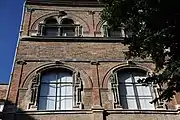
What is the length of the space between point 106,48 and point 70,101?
4.00 meters

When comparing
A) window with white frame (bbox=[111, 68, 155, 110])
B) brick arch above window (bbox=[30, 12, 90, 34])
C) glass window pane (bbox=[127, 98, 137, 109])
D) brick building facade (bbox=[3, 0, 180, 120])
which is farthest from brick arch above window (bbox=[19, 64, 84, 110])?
brick arch above window (bbox=[30, 12, 90, 34])

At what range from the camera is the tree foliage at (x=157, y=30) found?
26.7 feet

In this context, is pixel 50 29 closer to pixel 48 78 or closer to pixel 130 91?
pixel 48 78

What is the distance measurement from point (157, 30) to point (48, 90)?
6.19 meters

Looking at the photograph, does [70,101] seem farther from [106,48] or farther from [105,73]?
[106,48]

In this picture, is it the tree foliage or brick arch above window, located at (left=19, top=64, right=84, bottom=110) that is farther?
brick arch above window, located at (left=19, top=64, right=84, bottom=110)


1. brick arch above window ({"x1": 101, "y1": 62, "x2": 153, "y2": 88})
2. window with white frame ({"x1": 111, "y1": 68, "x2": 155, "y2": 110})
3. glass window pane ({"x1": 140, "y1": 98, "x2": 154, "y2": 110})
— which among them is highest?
brick arch above window ({"x1": 101, "y1": 62, "x2": 153, "y2": 88})

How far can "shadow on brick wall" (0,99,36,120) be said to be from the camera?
11.0 metres

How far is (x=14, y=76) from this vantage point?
1273 centimetres

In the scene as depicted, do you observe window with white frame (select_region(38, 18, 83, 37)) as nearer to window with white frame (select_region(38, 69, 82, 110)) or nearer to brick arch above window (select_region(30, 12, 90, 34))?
brick arch above window (select_region(30, 12, 90, 34))

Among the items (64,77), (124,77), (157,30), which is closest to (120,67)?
(124,77)

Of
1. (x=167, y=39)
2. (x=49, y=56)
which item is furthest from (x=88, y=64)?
(x=167, y=39)

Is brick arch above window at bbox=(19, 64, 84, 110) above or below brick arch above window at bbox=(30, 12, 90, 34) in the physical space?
below

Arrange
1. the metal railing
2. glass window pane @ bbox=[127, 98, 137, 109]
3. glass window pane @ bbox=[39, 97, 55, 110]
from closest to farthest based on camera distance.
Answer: glass window pane @ bbox=[39, 97, 55, 110]
glass window pane @ bbox=[127, 98, 137, 109]
the metal railing
